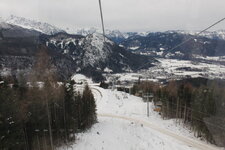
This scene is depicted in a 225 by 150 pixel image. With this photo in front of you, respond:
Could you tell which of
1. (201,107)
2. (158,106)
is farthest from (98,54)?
(201,107)

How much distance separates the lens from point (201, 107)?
95.5 feet

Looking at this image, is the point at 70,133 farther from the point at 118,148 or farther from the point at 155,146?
the point at 155,146

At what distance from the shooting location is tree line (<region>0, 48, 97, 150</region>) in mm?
10859

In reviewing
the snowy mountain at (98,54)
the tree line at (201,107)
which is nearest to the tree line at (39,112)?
the tree line at (201,107)

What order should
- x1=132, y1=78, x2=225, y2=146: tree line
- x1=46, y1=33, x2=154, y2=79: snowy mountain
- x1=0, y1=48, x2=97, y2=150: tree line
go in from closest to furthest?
x1=0, y1=48, x2=97, y2=150: tree line, x1=132, y1=78, x2=225, y2=146: tree line, x1=46, y1=33, x2=154, y2=79: snowy mountain

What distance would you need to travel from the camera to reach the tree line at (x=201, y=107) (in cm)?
2069

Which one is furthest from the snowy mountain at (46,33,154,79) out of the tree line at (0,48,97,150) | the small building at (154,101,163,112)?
the tree line at (0,48,97,150)

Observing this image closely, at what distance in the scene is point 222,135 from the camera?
24.1 meters

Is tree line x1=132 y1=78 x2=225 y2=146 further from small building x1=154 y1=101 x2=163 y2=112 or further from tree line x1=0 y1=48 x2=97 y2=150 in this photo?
tree line x1=0 y1=48 x2=97 y2=150

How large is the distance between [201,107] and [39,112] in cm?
2307

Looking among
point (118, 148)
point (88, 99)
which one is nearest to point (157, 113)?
point (88, 99)

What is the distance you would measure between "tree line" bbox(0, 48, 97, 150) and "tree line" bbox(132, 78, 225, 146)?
37.0ft

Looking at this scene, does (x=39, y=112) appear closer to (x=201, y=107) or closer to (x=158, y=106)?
(x=201, y=107)

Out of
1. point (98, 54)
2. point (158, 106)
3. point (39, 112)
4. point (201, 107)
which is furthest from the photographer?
point (98, 54)
